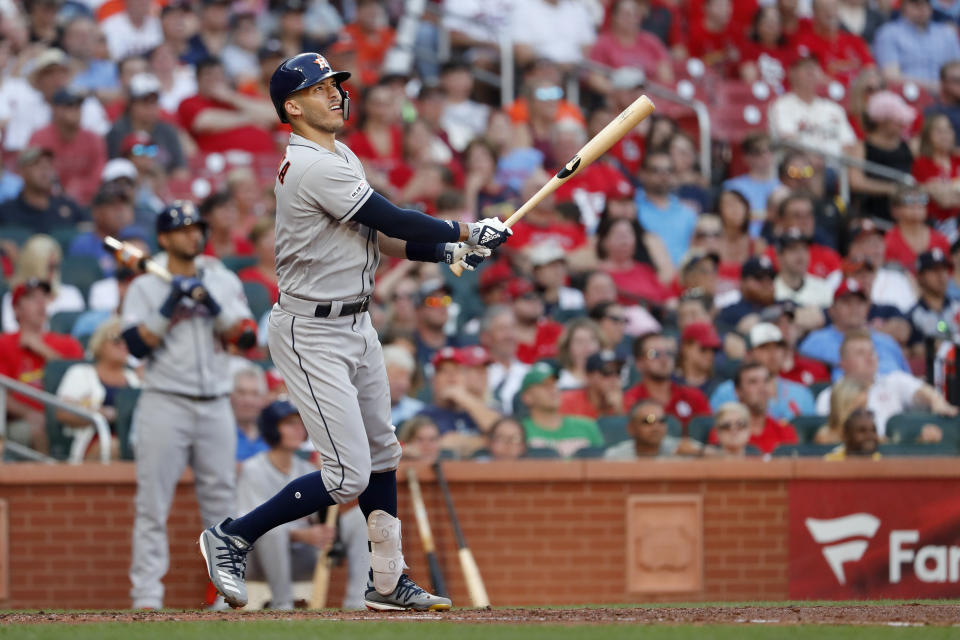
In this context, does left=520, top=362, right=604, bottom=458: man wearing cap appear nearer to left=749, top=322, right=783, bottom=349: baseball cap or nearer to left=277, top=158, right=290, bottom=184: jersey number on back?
left=749, top=322, right=783, bottom=349: baseball cap

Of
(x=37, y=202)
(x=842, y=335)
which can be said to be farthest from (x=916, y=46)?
(x=37, y=202)

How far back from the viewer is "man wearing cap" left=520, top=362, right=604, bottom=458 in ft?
26.5

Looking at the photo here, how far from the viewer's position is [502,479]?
7.62 meters

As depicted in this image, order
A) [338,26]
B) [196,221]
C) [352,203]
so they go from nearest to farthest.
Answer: [352,203], [196,221], [338,26]

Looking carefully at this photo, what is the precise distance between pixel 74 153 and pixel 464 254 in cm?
579

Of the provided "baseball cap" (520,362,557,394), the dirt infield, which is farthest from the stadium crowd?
the dirt infield

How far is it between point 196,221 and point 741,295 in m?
4.10

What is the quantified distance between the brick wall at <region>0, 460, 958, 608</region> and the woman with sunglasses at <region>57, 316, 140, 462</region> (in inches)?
11.5

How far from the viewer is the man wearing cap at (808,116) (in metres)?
11.9

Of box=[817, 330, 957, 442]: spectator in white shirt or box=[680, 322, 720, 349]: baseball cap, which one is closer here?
box=[817, 330, 957, 442]: spectator in white shirt

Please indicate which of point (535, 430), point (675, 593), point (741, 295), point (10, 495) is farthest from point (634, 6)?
point (10, 495)

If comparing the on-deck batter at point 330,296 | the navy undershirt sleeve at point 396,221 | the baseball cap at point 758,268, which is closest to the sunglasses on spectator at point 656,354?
the baseball cap at point 758,268

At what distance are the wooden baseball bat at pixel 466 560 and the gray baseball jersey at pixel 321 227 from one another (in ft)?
8.36

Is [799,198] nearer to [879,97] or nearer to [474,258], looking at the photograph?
[879,97]
